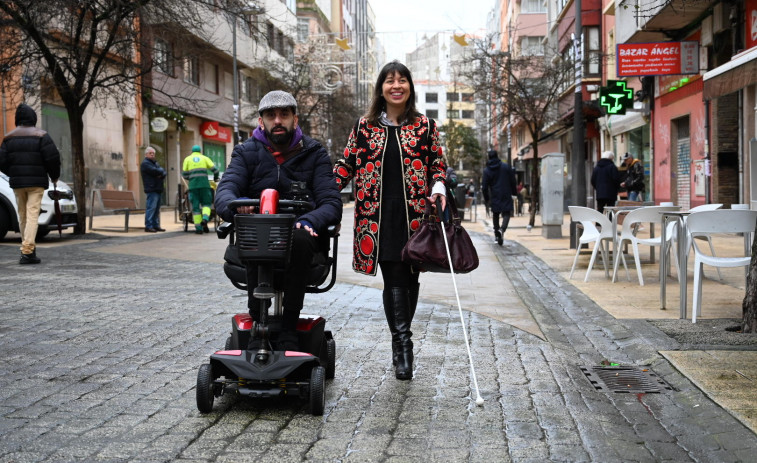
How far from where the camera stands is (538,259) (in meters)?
13.9

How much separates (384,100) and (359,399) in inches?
72.3

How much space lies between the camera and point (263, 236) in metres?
3.97

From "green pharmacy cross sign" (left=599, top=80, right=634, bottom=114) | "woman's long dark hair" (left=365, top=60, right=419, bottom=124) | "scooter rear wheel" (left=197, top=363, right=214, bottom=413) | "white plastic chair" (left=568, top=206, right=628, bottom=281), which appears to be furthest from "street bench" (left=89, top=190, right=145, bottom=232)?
"scooter rear wheel" (left=197, top=363, right=214, bottom=413)

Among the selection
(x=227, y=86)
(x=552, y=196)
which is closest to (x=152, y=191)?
(x=552, y=196)

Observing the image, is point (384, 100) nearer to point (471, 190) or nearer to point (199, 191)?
point (199, 191)

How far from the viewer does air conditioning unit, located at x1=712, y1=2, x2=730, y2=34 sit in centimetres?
1905

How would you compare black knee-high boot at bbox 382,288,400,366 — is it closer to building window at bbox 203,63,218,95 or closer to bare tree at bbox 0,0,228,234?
bare tree at bbox 0,0,228,234

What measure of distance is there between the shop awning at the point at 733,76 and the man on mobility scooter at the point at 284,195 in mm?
6229

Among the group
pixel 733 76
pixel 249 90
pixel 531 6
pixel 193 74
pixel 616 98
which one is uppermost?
pixel 531 6

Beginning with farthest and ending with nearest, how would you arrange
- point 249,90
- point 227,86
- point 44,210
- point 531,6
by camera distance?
point 531,6 → point 249,90 → point 227,86 → point 44,210

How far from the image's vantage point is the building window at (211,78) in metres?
41.0

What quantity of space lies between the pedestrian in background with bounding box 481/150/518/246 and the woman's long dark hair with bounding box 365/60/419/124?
11.8 m

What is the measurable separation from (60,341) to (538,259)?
914 centimetres

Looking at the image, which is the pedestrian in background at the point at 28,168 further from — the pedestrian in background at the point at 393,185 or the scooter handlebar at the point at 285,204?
the scooter handlebar at the point at 285,204
